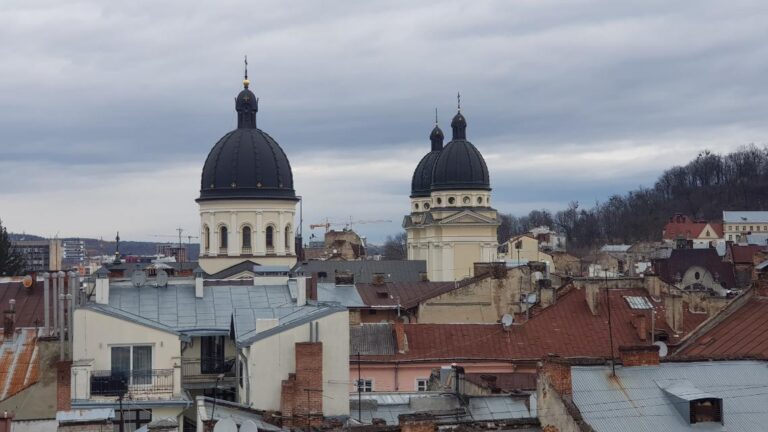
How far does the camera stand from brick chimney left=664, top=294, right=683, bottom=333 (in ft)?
154

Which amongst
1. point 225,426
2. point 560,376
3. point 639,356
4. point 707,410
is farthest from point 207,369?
point 707,410

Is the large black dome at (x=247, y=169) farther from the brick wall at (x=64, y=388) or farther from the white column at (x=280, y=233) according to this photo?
the brick wall at (x=64, y=388)

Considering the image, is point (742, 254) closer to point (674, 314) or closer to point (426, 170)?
point (426, 170)

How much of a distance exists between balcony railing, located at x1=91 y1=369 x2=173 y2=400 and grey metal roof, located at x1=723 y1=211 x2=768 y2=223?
166366 mm

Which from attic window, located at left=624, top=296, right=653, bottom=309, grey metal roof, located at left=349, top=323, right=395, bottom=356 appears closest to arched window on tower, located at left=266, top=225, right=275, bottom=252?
grey metal roof, located at left=349, top=323, right=395, bottom=356

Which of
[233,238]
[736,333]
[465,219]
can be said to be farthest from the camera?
[465,219]

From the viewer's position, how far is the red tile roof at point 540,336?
144 ft

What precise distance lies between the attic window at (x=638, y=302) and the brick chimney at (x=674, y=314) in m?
1.73

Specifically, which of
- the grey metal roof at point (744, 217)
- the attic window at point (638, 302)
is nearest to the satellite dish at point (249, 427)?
the attic window at point (638, 302)

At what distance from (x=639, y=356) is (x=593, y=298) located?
23.5 m

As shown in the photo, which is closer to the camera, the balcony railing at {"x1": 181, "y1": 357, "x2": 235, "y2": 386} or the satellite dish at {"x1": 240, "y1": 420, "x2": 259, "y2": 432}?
the satellite dish at {"x1": 240, "y1": 420, "x2": 259, "y2": 432}

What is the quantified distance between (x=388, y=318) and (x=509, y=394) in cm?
3181

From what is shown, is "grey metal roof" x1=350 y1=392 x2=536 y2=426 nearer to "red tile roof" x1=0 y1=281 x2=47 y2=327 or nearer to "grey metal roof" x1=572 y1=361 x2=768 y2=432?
"grey metal roof" x1=572 y1=361 x2=768 y2=432

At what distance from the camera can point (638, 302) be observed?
50062mm
